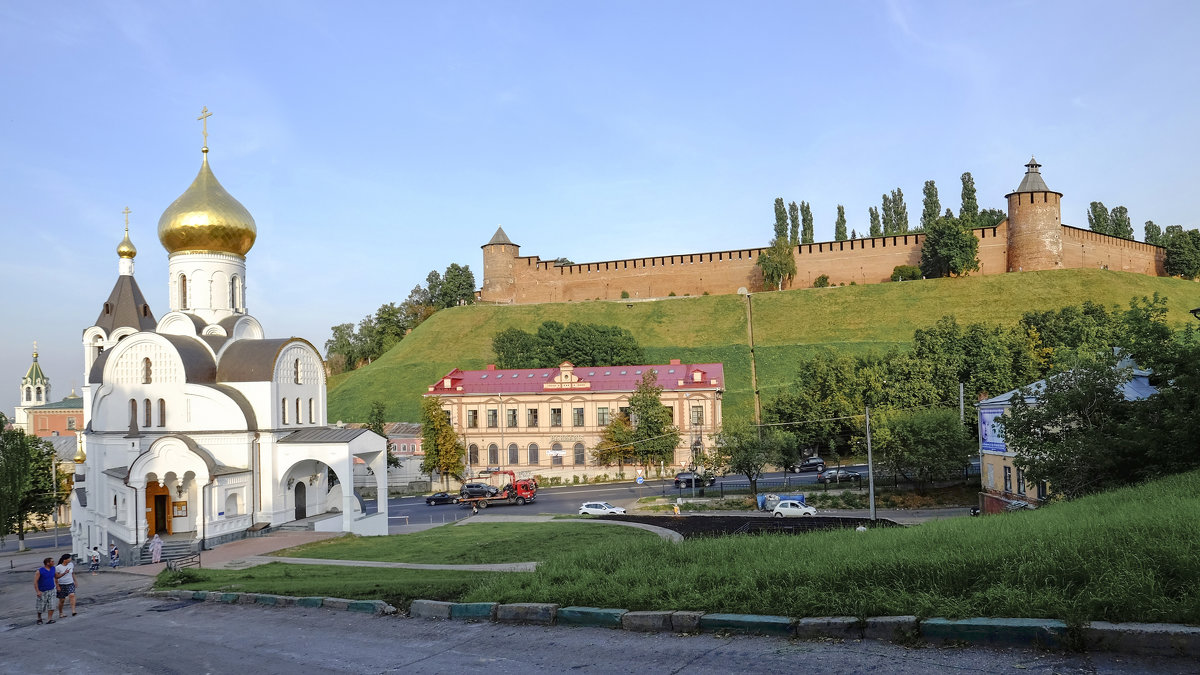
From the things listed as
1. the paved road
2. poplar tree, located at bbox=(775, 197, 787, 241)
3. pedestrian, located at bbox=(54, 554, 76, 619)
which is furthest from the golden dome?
poplar tree, located at bbox=(775, 197, 787, 241)

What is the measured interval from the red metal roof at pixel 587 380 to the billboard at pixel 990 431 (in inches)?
896

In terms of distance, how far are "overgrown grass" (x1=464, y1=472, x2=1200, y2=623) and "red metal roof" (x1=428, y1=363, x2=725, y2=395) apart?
4183cm

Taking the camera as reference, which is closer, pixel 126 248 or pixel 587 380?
pixel 126 248

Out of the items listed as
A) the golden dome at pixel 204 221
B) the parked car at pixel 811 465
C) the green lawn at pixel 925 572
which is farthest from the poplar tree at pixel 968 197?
the green lawn at pixel 925 572

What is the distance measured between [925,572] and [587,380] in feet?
153

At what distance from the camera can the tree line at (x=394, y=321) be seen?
3952 inches

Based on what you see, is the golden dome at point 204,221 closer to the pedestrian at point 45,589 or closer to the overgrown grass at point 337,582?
the overgrown grass at point 337,582

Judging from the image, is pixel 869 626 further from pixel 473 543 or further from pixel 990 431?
pixel 990 431

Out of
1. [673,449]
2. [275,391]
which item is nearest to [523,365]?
[673,449]

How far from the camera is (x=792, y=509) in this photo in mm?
32438

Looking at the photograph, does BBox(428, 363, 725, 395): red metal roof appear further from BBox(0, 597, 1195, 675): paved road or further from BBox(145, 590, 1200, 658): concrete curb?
BBox(145, 590, 1200, 658): concrete curb

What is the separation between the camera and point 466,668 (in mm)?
7984

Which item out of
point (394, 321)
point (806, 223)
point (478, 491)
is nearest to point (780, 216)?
point (806, 223)

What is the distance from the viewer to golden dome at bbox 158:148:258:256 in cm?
3331
